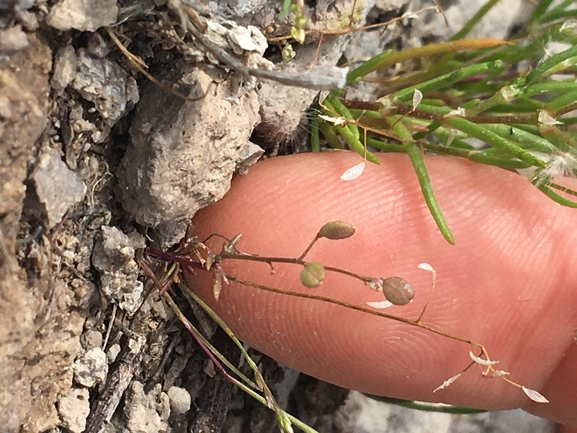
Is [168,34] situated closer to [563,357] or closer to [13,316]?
[13,316]

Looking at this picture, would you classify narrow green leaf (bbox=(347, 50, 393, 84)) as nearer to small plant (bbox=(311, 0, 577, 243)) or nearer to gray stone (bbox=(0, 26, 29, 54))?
small plant (bbox=(311, 0, 577, 243))

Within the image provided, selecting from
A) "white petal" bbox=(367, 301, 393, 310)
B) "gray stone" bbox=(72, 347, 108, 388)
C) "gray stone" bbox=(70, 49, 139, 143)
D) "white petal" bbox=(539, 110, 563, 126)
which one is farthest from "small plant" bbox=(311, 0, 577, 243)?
"gray stone" bbox=(72, 347, 108, 388)

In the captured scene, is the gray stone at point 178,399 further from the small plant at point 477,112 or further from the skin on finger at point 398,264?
the small plant at point 477,112

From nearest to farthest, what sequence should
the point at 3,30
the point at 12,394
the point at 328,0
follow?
the point at 3,30
the point at 12,394
the point at 328,0

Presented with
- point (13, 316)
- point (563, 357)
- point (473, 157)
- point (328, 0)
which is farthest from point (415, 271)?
point (13, 316)

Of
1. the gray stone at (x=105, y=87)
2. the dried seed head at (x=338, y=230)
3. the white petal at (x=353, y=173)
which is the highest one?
the gray stone at (x=105, y=87)

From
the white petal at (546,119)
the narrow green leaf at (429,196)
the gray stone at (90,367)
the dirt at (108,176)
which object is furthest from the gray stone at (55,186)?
the white petal at (546,119)
